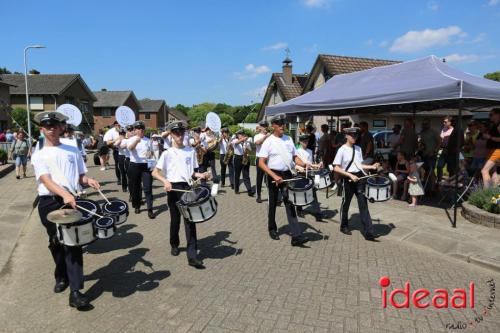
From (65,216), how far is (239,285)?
2.09 metres

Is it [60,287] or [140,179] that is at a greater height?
[140,179]

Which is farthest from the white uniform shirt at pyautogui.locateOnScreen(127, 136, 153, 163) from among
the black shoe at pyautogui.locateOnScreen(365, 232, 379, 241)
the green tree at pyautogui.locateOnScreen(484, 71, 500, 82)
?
the green tree at pyautogui.locateOnScreen(484, 71, 500, 82)

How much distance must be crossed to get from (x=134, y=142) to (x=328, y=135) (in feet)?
21.1

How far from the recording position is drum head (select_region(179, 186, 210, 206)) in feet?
15.1

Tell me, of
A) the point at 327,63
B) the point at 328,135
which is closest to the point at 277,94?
the point at 327,63

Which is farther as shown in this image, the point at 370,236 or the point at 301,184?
the point at 370,236

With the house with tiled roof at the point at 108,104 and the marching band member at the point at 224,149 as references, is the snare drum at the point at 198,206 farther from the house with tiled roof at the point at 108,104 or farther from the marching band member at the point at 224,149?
the house with tiled roof at the point at 108,104

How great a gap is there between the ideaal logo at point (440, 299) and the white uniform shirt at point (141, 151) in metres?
5.25

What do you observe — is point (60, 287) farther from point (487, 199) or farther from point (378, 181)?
point (487, 199)

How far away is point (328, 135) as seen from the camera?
38.6 feet

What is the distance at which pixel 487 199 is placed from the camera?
23.0 feet

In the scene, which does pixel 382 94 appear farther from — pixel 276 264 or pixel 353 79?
pixel 276 264

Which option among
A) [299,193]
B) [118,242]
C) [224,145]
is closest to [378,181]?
[299,193]

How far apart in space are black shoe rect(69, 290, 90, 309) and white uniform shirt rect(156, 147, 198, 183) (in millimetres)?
1825
